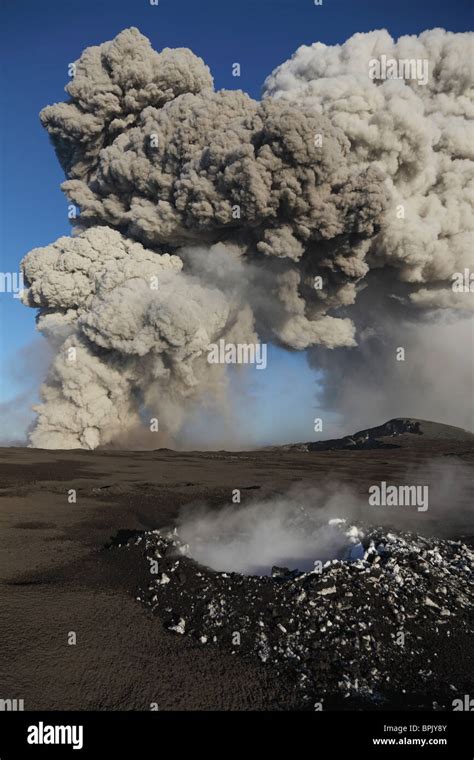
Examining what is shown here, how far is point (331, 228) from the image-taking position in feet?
111

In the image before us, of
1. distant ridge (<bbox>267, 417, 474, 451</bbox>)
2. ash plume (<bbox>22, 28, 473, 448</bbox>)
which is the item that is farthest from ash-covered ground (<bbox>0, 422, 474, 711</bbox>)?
distant ridge (<bbox>267, 417, 474, 451</bbox>)

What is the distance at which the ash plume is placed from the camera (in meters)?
32.2

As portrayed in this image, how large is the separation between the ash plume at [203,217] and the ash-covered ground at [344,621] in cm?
2457

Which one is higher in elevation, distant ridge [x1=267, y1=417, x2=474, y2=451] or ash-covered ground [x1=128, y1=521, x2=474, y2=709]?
distant ridge [x1=267, y1=417, x2=474, y2=451]

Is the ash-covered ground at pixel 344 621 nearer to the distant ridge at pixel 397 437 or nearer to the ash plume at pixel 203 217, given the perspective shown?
the ash plume at pixel 203 217

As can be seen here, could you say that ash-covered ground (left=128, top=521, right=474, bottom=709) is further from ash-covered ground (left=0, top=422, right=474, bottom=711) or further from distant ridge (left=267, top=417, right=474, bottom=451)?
distant ridge (left=267, top=417, right=474, bottom=451)

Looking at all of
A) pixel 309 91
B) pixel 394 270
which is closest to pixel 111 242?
pixel 309 91

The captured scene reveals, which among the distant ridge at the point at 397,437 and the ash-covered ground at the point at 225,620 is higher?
the distant ridge at the point at 397,437

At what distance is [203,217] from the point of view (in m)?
34.5

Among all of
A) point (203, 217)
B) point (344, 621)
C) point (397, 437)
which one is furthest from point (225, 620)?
point (397, 437)

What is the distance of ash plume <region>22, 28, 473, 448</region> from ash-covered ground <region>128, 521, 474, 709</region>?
2457 cm

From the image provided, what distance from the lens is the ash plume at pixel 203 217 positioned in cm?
3222

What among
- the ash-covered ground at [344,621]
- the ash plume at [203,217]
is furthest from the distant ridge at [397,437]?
the ash-covered ground at [344,621]

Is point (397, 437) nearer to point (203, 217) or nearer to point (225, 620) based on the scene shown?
point (203, 217)
